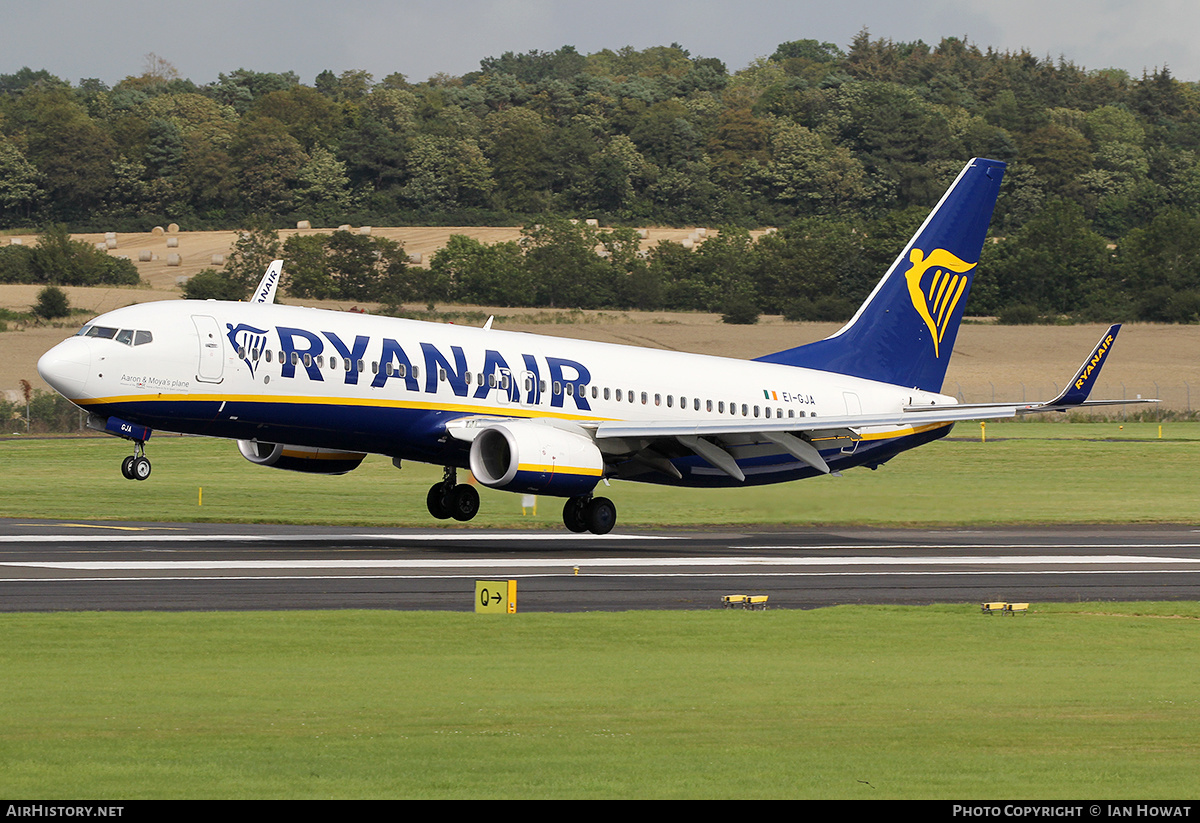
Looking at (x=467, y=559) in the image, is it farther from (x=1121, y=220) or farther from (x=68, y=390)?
(x=1121, y=220)

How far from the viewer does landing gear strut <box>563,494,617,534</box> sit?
3906 centimetres

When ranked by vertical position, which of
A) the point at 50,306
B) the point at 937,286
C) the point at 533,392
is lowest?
the point at 50,306

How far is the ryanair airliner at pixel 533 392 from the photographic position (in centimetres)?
3416

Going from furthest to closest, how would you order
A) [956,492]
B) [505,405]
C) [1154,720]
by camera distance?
1. [956,492]
2. [505,405]
3. [1154,720]

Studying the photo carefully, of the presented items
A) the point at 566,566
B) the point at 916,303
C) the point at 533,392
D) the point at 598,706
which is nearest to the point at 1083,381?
the point at 916,303

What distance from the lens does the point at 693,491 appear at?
41844 millimetres

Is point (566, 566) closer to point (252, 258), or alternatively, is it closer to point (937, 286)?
point (937, 286)

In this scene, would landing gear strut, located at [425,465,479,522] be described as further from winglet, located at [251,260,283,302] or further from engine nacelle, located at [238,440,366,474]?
winglet, located at [251,260,283,302]

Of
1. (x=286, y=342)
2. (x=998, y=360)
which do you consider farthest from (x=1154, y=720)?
(x=998, y=360)

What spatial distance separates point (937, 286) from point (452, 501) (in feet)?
52.2

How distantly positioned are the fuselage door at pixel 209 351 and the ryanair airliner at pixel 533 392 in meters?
0.04

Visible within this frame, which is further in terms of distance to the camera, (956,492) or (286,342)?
(956,492)

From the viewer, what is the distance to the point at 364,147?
194500mm

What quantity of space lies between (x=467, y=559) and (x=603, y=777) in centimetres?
2253
